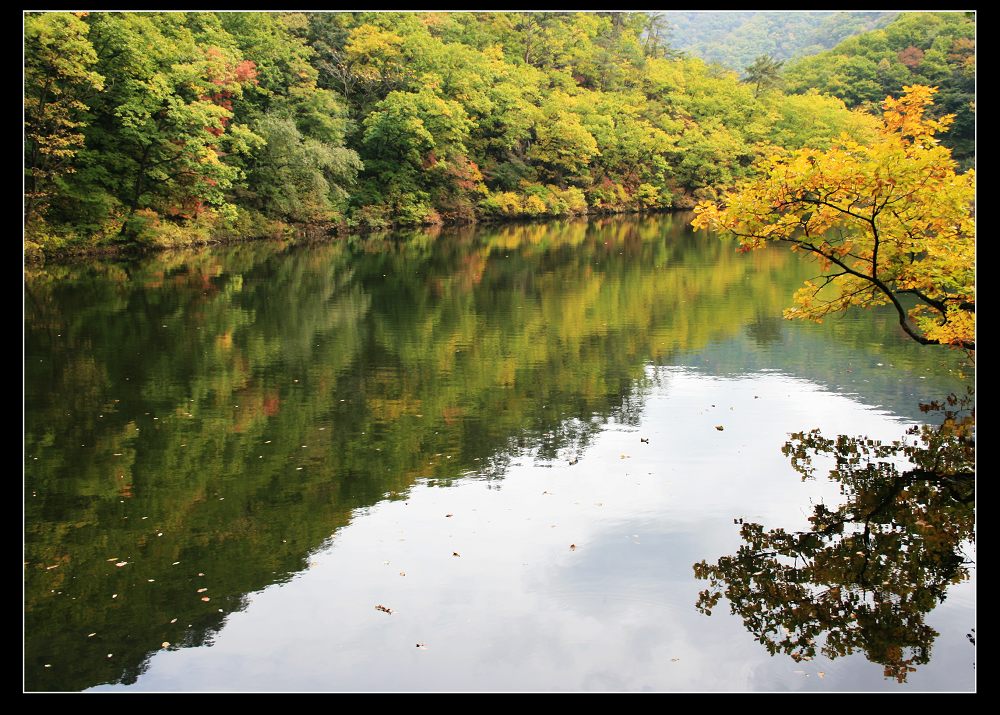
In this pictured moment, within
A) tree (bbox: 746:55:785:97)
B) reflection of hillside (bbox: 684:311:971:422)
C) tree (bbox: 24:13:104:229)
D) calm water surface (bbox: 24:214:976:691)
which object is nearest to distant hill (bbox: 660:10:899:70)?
tree (bbox: 746:55:785:97)

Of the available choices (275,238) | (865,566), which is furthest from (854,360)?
(275,238)

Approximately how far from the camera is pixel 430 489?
1007cm

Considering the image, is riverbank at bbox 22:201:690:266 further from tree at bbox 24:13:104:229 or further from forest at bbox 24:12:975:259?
tree at bbox 24:13:104:229

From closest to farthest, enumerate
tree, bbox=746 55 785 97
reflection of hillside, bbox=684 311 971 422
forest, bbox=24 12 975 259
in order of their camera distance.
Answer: reflection of hillside, bbox=684 311 971 422, forest, bbox=24 12 975 259, tree, bbox=746 55 785 97

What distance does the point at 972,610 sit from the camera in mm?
7348

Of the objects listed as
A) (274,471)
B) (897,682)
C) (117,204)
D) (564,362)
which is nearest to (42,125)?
(117,204)

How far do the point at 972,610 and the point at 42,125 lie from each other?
29.5m

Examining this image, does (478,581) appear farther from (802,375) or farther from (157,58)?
(157,58)

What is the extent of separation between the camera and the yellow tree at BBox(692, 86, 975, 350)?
32.9 ft

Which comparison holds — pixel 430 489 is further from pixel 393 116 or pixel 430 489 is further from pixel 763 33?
pixel 763 33

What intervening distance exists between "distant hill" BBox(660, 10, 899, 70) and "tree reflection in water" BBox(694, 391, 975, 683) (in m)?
123

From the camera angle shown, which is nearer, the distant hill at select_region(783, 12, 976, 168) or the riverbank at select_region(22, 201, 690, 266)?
the riverbank at select_region(22, 201, 690, 266)

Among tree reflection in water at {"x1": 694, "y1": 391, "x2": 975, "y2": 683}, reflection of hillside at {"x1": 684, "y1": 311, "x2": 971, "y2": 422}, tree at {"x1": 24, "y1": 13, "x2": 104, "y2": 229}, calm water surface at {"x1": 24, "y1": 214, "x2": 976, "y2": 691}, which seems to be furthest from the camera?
tree at {"x1": 24, "y1": 13, "x2": 104, "y2": 229}

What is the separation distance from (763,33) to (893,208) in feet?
535
